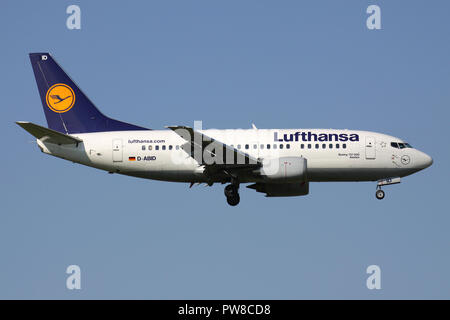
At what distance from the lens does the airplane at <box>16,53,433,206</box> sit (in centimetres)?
5144

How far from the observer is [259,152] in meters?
52.8

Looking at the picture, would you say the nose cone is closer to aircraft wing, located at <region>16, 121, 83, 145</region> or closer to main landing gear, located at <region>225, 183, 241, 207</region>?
main landing gear, located at <region>225, 183, 241, 207</region>

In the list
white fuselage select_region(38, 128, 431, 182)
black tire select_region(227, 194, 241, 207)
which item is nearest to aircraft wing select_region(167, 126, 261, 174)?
→ white fuselage select_region(38, 128, 431, 182)

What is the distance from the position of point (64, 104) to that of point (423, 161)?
2392 centimetres

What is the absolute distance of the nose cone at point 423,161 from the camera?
5347 centimetres

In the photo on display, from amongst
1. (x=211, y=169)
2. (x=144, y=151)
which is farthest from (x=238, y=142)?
(x=144, y=151)

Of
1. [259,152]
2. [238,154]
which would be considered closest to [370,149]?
[259,152]

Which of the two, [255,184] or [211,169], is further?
[255,184]

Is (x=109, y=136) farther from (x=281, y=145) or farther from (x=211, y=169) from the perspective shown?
(x=281, y=145)

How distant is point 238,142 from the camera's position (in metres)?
53.3

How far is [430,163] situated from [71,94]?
79.4ft

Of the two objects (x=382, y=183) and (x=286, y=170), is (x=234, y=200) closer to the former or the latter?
(x=286, y=170)

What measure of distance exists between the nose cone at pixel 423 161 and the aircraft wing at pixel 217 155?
10.3 metres

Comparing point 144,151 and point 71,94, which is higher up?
point 71,94
